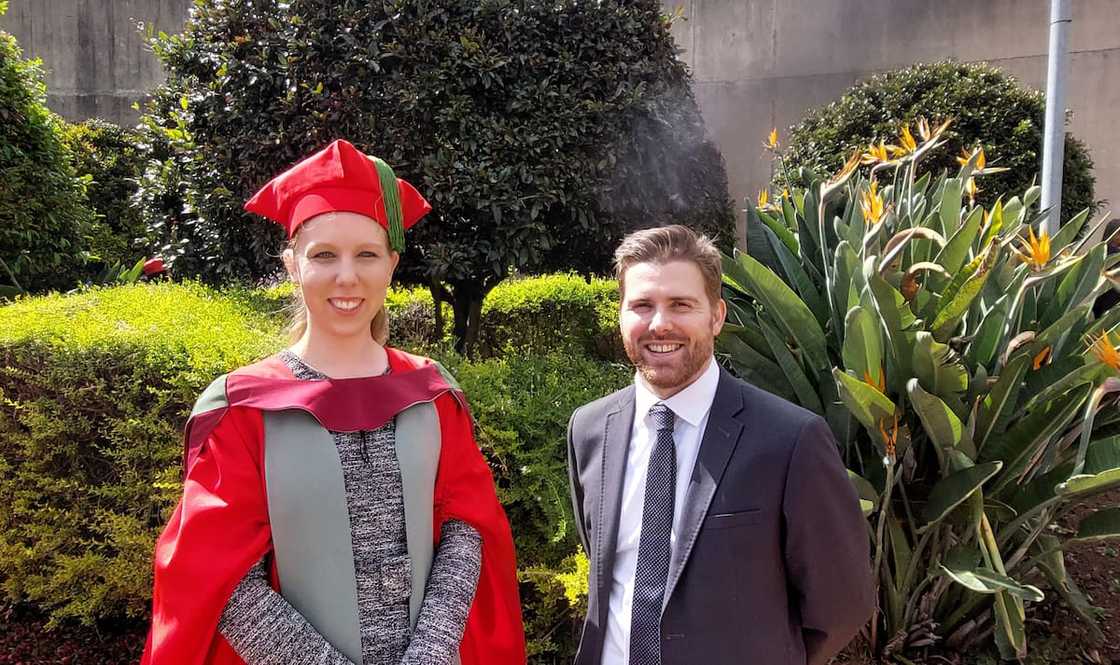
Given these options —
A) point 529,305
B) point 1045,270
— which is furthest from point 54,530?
point 1045,270

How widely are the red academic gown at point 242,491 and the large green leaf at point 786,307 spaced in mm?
1348

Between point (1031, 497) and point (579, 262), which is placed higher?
point (579, 262)

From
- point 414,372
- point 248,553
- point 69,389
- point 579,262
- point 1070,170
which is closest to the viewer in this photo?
point 248,553

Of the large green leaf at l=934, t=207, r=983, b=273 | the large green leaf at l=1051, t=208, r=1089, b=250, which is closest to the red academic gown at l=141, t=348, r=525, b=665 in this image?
the large green leaf at l=934, t=207, r=983, b=273

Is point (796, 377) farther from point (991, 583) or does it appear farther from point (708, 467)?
point (708, 467)

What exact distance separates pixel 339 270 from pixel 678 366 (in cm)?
73

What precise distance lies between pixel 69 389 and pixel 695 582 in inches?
89.0

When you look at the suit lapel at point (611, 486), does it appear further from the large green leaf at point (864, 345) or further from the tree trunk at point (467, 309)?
the tree trunk at point (467, 309)

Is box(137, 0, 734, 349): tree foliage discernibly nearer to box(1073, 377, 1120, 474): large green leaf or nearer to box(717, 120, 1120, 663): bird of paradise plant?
box(717, 120, 1120, 663): bird of paradise plant

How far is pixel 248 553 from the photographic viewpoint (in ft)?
5.05

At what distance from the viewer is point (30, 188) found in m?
5.43

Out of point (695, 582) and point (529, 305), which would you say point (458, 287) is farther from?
point (695, 582)

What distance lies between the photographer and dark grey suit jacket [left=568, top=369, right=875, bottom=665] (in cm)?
157

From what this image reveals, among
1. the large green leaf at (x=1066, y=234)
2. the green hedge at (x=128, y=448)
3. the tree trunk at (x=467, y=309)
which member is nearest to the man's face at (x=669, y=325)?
the green hedge at (x=128, y=448)
